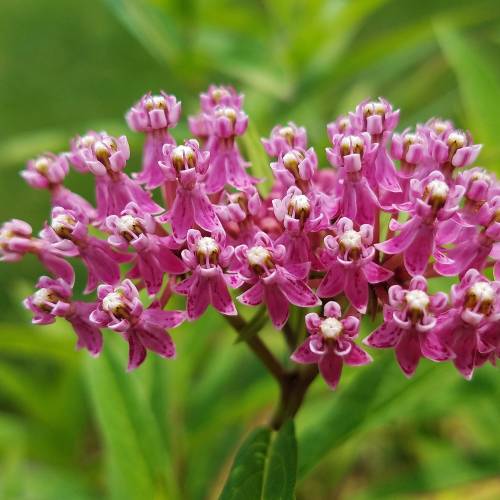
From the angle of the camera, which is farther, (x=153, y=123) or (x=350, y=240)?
(x=153, y=123)

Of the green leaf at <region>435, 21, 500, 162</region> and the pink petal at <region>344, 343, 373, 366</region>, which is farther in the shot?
the green leaf at <region>435, 21, 500, 162</region>

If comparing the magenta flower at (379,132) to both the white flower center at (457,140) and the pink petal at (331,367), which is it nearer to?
the white flower center at (457,140)

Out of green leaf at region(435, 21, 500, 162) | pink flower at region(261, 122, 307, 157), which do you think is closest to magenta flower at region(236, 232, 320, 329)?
pink flower at region(261, 122, 307, 157)

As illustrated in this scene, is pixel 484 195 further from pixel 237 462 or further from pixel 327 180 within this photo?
pixel 237 462

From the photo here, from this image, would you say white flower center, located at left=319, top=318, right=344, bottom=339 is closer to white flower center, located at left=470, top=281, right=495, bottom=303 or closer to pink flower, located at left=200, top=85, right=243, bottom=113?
white flower center, located at left=470, top=281, right=495, bottom=303

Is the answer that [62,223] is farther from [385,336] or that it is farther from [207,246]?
[385,336]

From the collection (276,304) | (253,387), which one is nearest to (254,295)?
(276,304)

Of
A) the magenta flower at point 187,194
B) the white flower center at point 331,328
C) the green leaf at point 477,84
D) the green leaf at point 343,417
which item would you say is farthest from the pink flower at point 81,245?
the green leaf at point 477,84
